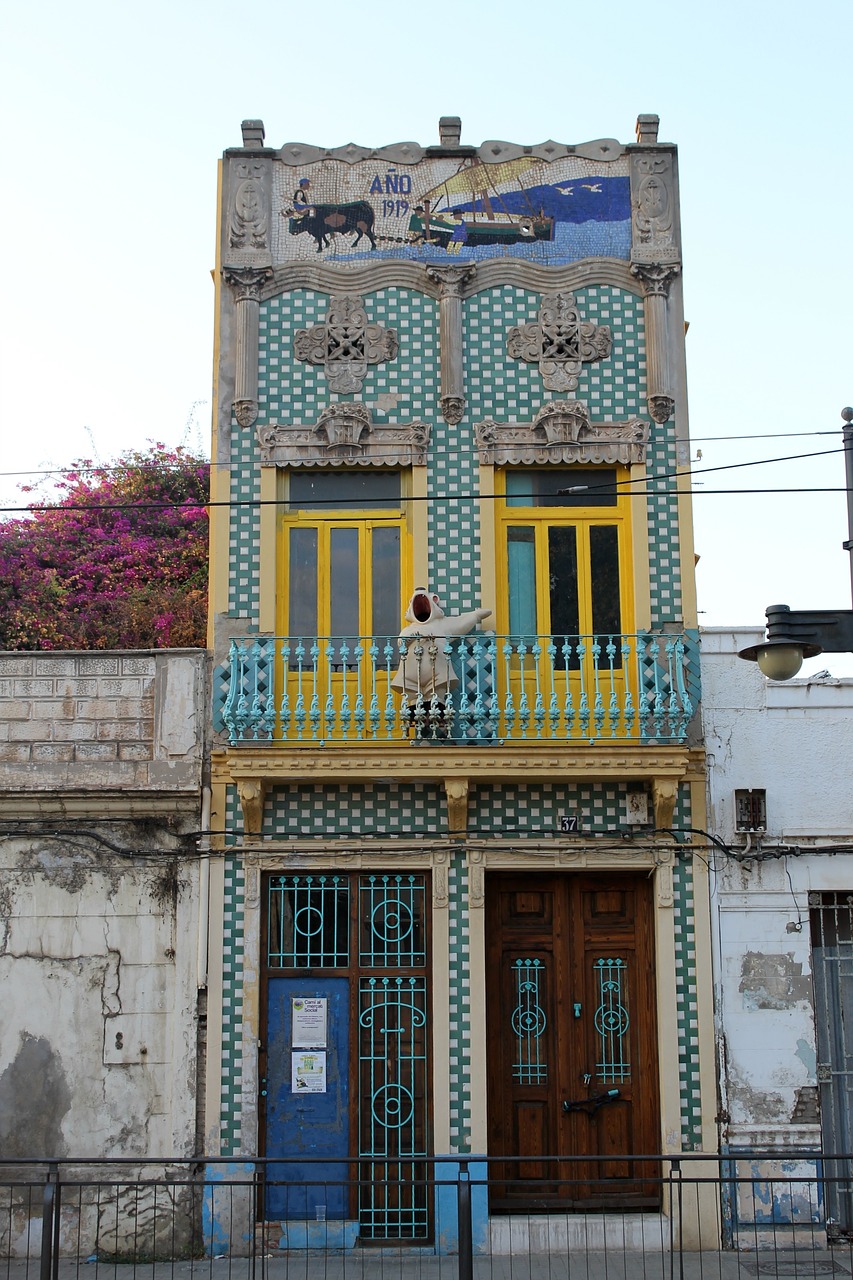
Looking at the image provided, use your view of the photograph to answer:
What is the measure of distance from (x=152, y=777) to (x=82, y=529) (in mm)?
11752

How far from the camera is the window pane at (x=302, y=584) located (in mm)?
13695

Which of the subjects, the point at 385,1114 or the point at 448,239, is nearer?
the point at 385,1114

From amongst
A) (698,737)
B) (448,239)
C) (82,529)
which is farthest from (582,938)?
(82,529)

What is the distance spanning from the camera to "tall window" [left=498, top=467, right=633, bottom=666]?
13695 millimetres

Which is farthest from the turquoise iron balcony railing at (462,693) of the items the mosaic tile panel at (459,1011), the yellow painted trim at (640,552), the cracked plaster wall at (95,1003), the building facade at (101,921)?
the cracked plaster wall at (95,1003)

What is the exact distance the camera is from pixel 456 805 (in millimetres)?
12891

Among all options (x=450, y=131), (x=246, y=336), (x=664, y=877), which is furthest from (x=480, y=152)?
(x=664, y=877)

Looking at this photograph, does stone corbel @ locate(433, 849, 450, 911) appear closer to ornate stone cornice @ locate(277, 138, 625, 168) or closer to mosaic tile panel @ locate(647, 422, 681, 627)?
mosaic tile panel @ locate(647, 422, 681, 627)

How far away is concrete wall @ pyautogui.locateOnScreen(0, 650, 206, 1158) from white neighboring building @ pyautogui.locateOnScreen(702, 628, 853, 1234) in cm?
476

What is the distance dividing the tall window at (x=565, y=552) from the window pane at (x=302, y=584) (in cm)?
184

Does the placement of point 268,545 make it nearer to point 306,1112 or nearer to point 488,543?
point 488,543

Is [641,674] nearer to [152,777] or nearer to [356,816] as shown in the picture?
[356,816]

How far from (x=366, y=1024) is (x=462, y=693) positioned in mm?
3099

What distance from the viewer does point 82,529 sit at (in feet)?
78.4
